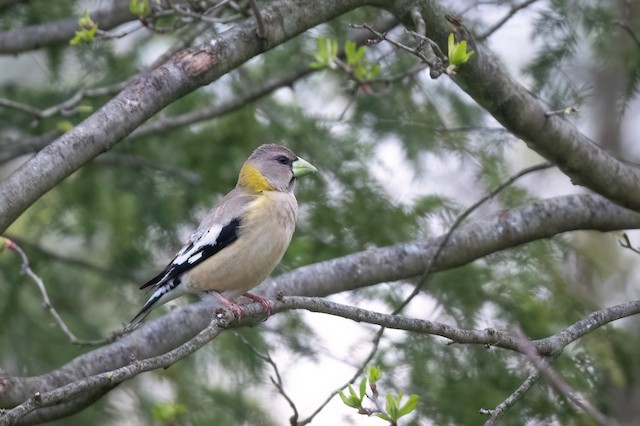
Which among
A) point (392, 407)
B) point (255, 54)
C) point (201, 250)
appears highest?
point (255, 54)

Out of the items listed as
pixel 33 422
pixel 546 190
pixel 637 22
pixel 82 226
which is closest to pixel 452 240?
pixel 637 22

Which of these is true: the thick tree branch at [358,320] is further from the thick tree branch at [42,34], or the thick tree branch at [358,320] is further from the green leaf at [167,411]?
the thick tree branch at [42,34]

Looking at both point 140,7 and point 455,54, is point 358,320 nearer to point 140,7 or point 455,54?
point 455,54

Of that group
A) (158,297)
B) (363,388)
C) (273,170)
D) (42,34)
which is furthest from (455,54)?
(42,34)

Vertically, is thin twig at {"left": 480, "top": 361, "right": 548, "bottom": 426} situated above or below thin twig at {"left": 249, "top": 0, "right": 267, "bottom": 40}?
below

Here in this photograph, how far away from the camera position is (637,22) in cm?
609

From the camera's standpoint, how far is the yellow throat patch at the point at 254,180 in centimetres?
582

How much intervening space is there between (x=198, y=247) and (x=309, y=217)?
1382 millimetres

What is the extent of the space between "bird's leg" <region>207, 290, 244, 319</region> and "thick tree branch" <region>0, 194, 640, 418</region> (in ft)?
0.27

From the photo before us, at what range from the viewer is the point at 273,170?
19.3 ft

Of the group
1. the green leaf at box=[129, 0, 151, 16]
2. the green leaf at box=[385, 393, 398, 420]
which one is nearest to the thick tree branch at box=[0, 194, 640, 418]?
the green leaf at box=[129, 0, 151, 16]

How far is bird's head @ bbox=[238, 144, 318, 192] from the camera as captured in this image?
5828 millimetres

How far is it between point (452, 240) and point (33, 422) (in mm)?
2496

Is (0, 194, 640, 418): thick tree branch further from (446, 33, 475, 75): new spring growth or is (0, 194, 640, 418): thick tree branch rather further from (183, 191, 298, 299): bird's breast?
(446, 33, 475, 75): new spring growth
